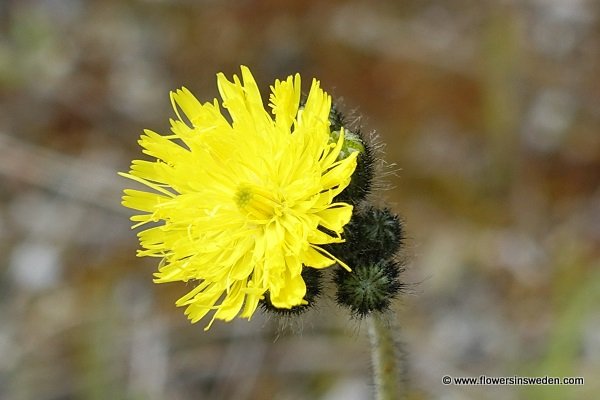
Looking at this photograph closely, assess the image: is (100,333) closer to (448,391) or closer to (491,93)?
(448,391)

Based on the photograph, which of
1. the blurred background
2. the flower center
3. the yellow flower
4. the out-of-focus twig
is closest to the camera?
the yellow flower

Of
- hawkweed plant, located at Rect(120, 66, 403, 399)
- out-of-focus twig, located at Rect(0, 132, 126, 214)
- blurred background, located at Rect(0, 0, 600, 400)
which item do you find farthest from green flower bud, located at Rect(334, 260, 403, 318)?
out-of-focus twig, located at Rect(0, 132, 126, 214)

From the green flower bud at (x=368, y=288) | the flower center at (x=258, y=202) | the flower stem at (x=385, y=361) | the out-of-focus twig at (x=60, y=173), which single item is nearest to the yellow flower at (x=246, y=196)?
the flower center at (x=258, y=202)

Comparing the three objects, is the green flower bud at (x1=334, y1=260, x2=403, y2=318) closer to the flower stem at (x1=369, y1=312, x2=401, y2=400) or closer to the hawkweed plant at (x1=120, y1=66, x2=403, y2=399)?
the hawkweed plant at (x1=120, y1=66, x2=403, y2=399)

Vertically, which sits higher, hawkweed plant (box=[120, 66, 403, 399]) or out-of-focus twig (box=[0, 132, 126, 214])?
out-of-focus twig (box=[0, 132, 126, 214])

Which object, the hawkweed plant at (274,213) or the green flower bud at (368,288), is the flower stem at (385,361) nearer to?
the hawkweed plant at (274,213)

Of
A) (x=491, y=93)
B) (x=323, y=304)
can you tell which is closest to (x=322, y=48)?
(x=491, y=93)
